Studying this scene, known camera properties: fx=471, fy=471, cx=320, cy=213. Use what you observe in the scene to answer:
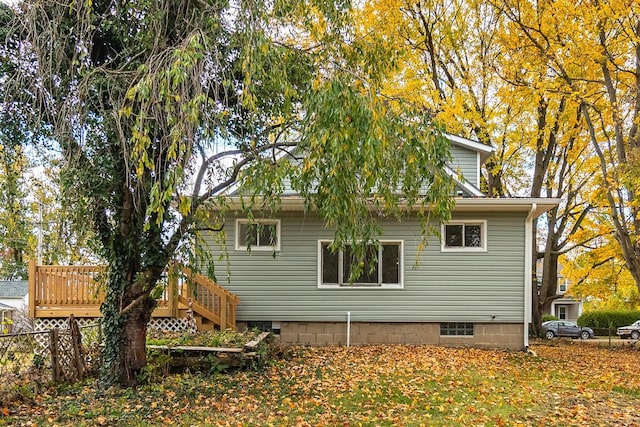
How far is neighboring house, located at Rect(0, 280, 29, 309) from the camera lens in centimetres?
2529

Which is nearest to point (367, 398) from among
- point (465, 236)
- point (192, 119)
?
point (192, 119)

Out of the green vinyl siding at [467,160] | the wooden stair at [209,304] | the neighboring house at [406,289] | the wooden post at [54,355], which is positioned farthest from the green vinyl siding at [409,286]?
the wooden post at [54,355]

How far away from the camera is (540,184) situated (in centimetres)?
1634

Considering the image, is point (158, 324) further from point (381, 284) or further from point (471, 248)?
point (471, 248)

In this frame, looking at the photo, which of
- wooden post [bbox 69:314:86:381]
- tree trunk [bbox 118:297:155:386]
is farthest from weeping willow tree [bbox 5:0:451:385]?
wooden post [bbox 69:314:86:381]

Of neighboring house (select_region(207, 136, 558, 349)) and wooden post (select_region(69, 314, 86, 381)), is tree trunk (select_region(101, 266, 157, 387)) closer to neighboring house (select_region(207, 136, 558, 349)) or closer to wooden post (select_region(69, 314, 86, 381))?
wooden post (select_region(69, 314, 86, 381))

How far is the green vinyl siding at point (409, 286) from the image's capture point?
1082 cm

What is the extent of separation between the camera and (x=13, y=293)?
25.7m

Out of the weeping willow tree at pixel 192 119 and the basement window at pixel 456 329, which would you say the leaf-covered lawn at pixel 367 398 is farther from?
the basement window at pixel 456 329

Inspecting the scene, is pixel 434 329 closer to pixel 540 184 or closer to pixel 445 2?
pixel 540 184

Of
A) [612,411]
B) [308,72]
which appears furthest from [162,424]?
[612,411]

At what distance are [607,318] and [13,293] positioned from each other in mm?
34120

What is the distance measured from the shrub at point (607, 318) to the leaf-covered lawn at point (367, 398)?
22244mm

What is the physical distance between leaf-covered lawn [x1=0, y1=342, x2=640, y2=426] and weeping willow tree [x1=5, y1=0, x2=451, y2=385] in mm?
974
